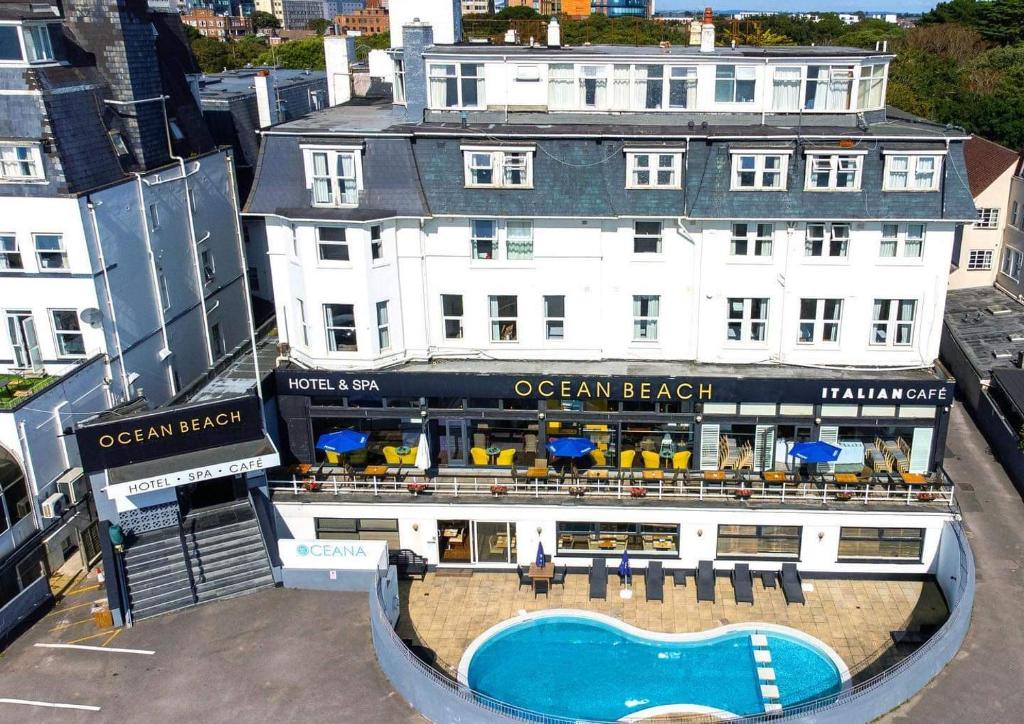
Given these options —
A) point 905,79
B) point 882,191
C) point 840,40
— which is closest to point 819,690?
point 882,191

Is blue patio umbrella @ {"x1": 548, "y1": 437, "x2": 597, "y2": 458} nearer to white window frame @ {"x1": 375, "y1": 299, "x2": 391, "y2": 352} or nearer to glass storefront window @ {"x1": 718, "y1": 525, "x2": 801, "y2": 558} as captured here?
glass storefront window @ {"x1": 718, "y1": 525, "x2": 801, "y2": 558}

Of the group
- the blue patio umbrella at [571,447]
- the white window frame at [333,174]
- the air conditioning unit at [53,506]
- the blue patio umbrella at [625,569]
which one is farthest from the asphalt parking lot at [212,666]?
the white window frame at [333,174]

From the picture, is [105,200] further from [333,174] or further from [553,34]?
[553,34]

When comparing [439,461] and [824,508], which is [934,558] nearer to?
[824,508]

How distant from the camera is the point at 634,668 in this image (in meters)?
25.0

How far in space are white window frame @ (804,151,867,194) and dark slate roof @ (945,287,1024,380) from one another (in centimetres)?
1462

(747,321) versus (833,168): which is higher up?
(833,168)

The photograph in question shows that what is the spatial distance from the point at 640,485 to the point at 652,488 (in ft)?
2.10

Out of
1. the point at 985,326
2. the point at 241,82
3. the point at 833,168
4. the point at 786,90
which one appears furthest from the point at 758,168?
the point at 241,82

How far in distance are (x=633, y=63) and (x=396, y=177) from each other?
9734 mm

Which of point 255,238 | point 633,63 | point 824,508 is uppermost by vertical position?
point 633,63

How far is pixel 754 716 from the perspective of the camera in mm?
20969

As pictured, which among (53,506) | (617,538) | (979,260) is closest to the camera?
(53,506)

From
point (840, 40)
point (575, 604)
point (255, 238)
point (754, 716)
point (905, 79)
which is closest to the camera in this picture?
point (754, 716)
